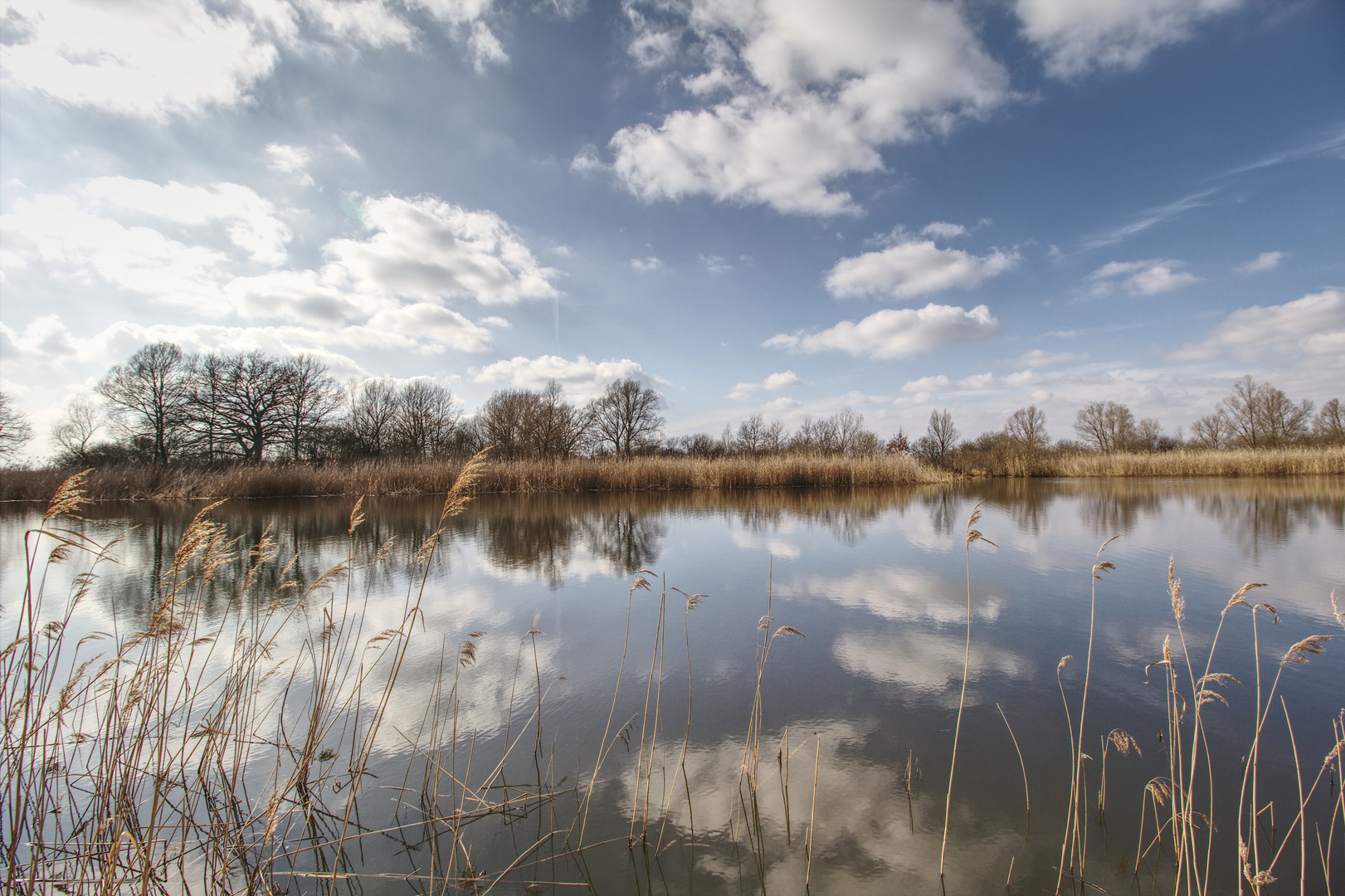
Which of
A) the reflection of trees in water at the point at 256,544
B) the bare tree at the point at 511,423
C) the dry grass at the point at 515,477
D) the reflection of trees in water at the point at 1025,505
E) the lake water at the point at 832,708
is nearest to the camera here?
the lake water at the point at 832,708

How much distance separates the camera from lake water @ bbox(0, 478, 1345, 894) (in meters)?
1.46

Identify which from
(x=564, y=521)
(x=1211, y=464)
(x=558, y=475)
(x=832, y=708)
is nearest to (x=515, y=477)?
(x=558, y=475)

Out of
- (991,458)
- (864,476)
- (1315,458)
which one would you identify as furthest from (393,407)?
(1315,458)

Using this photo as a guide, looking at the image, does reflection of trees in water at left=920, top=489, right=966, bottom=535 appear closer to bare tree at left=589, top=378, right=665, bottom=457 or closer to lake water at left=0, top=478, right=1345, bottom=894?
lake water at left=0, top=478, right=1345, bottom=894

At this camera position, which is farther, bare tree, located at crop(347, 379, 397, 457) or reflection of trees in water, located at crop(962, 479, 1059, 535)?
bare tree, located at crop(347, 379, 397, 457)

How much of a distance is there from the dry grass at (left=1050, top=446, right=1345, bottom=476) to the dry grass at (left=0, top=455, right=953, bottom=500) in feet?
34.9

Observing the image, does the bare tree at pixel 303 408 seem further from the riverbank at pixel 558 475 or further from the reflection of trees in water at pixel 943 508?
the reflection of trees in water at pixel 943 508

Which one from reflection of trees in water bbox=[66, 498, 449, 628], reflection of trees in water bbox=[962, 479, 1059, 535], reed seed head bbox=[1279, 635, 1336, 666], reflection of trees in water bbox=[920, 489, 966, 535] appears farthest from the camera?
reflection of trees in water bbox=[920, 489, 966, 535]

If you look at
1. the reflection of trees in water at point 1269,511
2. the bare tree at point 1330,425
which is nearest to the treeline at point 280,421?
the reflection of trees in water at point 1269,511

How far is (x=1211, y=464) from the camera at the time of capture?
2138cm

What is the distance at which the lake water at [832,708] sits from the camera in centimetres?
146

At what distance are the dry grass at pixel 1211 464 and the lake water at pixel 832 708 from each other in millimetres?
21282

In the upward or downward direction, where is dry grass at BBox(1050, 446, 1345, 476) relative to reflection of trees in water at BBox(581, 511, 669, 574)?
upward

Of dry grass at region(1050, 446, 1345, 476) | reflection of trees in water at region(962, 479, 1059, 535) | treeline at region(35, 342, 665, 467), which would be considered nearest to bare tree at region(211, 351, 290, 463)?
treeline at region(35, 342, 665, 467)
